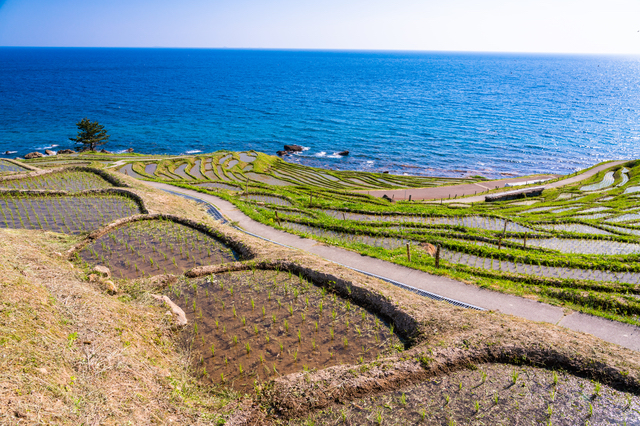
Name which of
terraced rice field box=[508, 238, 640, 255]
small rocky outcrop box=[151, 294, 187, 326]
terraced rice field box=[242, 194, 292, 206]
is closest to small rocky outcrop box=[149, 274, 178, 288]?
small rocky outcrop box=[151, 294, 187, 326]

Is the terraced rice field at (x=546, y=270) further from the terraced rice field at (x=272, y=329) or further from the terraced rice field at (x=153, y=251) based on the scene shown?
the terraced rice field at (x=153, y=251)

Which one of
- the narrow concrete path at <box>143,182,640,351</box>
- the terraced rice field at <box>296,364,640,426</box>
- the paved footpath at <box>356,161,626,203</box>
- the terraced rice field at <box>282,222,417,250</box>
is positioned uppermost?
the terraced rice field at <box>296,364,640,426</box>

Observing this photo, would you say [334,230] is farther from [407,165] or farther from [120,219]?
[407,165]

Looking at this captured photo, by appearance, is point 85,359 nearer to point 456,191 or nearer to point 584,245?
point 584,245

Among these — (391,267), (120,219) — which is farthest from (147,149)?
(391,267)

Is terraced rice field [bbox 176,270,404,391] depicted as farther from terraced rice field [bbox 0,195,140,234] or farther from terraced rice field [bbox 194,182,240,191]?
terraced rice field [bbox 194,182,240,191]

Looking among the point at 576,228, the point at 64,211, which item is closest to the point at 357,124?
the point at 576,228

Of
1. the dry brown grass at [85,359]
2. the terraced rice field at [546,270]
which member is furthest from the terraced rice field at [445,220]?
the dry brown grass at [85,359]
